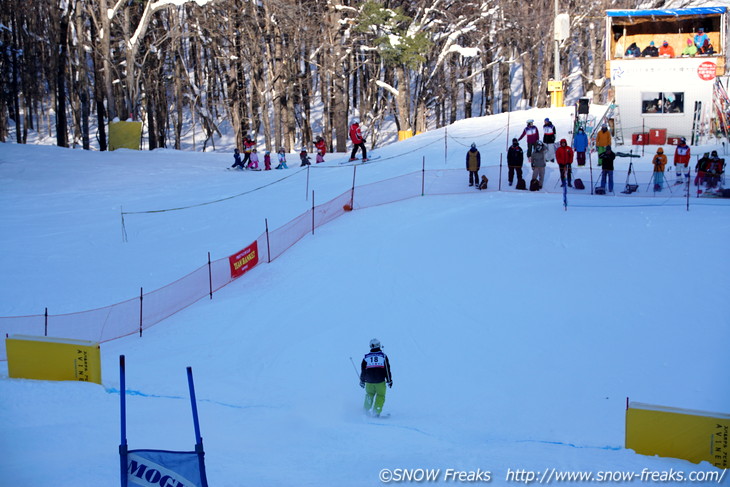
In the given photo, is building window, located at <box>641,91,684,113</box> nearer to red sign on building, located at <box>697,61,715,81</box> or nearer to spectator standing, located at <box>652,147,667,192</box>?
red sign on building, located at <box>697,61,715,81</box>

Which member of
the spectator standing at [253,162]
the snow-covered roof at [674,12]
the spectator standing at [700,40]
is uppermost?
the snow-covered roof at [674,12]

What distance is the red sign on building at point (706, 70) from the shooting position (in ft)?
94.7

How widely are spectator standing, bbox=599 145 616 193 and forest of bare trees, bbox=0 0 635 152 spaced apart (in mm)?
18551

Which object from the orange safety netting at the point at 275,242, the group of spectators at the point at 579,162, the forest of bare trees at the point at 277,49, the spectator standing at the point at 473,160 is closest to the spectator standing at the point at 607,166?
the group of spectators at the point at 579,162

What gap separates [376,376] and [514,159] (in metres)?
12.5

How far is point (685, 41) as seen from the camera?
97.5 ft

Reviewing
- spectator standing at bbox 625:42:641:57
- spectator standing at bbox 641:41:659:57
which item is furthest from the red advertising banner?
spectator standing at bbox 641:41:659:57

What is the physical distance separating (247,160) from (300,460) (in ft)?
77.9

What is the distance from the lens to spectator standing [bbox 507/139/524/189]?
22469 millimetres

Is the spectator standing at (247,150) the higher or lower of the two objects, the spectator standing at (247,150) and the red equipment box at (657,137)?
the lower

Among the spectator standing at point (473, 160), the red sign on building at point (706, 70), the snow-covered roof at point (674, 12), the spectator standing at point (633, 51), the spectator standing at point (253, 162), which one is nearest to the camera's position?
the spectator standing at point (473, 160)

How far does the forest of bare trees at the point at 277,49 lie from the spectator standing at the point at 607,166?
18551 millimetres

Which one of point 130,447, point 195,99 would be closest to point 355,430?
point 130,447

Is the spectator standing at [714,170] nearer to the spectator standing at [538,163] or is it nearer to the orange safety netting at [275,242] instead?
the orange safety netting at [275,242]
